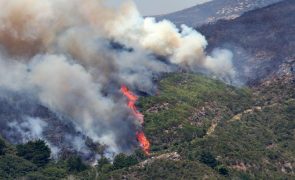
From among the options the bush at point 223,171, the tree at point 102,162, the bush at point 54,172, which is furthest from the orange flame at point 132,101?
the bush at point 223,171

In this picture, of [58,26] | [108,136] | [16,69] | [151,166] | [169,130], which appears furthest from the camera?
[58,26]

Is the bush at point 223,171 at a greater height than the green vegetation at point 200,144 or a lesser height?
lesser

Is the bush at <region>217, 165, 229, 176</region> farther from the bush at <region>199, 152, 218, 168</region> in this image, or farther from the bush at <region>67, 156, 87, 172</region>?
the bush at <region>67, 156, 87, 172</region>

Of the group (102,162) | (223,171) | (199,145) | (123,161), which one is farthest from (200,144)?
(102,162)

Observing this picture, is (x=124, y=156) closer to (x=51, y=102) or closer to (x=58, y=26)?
(x=51, y=102)

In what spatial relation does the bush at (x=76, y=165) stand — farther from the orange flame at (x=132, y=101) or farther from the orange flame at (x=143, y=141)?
the orange flame at (x=132, y=101)

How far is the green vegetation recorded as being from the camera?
13600 cm

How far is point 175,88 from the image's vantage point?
197 metres

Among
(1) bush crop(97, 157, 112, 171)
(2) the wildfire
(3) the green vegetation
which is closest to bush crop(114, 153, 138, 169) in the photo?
(3) the green vegetation

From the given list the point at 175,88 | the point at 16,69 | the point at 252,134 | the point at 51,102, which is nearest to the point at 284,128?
the point at 252,134

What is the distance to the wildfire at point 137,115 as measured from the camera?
15666 cm

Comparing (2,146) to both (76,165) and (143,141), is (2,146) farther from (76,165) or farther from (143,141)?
(143,141)

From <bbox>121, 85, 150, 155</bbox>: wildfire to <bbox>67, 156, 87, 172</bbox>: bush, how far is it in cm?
1632

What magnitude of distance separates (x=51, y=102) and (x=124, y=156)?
35.7 m
